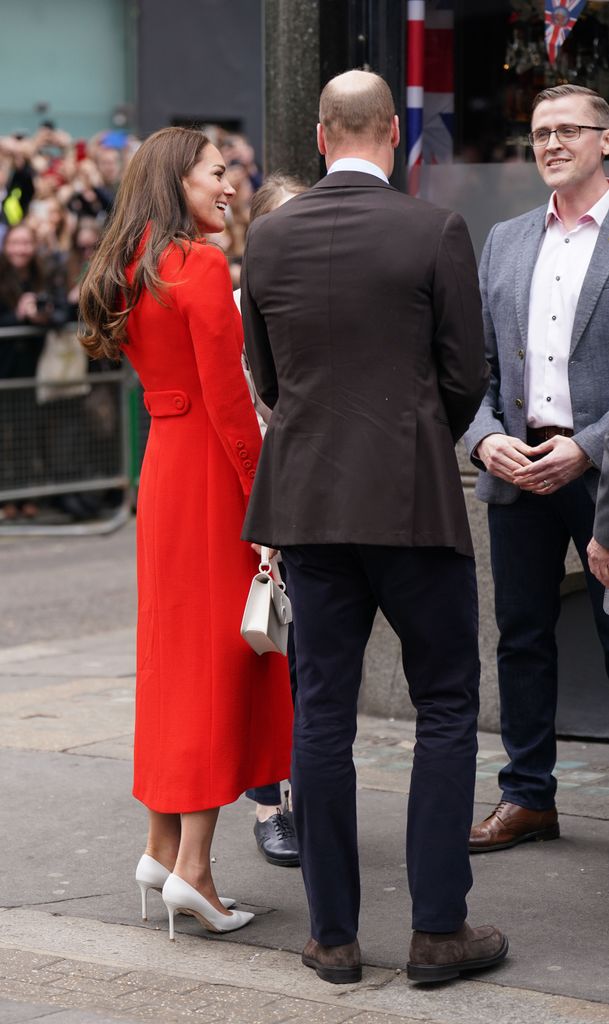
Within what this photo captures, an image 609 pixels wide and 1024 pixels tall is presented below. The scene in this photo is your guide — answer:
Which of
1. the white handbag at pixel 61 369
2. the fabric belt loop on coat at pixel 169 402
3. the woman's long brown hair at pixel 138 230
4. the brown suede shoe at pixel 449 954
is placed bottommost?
the white handbag at pixel 61 369

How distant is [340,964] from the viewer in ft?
13.1

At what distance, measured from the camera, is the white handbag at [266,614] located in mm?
4289

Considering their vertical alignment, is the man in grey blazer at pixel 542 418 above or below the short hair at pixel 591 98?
below

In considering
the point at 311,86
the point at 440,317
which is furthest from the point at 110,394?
the point at 440,317

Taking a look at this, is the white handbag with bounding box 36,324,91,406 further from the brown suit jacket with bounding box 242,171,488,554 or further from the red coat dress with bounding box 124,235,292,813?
the brown suit jacket with bounding box 242,171,488,554

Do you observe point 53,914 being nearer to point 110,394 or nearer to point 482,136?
point 482,136

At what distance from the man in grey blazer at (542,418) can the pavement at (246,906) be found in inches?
13.6

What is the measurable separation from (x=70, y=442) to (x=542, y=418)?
7771 mm

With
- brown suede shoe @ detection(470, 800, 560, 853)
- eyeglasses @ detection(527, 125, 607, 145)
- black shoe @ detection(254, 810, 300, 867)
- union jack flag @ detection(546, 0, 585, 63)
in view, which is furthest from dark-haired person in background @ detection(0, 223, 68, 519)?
eyeglasses @ detection(527, 125, 607, 145)

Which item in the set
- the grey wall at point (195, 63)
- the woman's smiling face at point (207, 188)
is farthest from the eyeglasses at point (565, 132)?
the grey wall at point (195, 63)

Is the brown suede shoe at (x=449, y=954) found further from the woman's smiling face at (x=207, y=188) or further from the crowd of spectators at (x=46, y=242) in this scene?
the crowd of spectators at (x=46, y=242)

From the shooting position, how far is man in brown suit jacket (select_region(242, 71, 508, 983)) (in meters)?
3.81

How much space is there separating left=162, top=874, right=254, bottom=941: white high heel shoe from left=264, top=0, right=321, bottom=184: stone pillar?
3013mm

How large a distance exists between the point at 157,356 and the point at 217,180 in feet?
1.58
